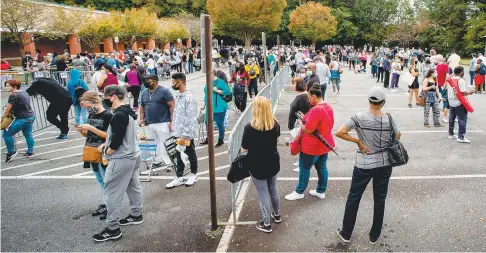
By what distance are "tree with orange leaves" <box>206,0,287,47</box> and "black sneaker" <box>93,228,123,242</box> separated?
125ft

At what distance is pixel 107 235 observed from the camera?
4.72 m

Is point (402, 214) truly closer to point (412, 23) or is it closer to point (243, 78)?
point (243, 78)

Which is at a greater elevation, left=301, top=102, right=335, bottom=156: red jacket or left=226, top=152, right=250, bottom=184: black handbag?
left=301, top=102, right=335, bottom=156: red jacket

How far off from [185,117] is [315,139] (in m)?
2.22

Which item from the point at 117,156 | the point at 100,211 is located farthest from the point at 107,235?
the point at 117,156

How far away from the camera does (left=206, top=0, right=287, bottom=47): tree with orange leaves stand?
4044 cm

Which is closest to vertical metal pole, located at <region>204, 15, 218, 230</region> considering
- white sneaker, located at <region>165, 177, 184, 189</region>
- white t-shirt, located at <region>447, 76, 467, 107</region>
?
white sneaker, located at <region>165, 177, 184, 189</region>

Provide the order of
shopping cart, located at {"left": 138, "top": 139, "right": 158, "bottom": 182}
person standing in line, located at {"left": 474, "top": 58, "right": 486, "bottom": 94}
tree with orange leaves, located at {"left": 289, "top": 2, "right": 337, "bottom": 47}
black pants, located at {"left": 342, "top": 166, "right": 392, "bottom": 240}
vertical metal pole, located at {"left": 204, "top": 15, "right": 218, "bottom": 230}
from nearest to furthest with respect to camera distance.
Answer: black pants, located at {"left": 342, "top": 166, "right": 392, "bottom": 240} < vertical metal pole, located at {"left": 204, "top": 15, "right": 218, "bottom": 230} < shopping cart, located at {"left": 138, "top": 139, "right": 158, "bottom": 182} < person standing in line, located at {"left": 474, "top": 58, "right": 486, "bottom": 94} < tree with orange leaves, located at {"left": 289, "top": 2, "right": 337, "bottom": 47}

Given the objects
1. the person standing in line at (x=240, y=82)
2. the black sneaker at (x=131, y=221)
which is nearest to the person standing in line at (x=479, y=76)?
the person standing in line at (x=240, y=82)

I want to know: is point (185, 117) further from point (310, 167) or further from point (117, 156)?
point (310, 167)

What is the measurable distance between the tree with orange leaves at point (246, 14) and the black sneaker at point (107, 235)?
38018 millimetres

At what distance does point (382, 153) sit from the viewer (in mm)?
4141

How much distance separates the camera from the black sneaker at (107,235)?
4719 mm

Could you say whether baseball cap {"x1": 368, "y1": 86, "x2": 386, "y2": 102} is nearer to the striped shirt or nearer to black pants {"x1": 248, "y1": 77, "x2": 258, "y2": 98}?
the striped shirt
